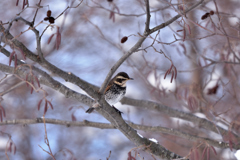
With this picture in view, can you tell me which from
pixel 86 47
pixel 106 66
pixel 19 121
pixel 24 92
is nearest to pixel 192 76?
pixel 106 66

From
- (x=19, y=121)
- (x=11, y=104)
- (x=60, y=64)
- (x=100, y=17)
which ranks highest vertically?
(x=100, y=17)

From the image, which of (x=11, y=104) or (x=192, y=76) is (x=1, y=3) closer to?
(x=11, y=104)

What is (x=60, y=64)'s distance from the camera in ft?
21.9

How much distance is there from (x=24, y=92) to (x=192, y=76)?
436cm

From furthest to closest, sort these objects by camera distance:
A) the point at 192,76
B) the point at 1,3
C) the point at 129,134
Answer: the point at 192,76, the point at 1,3, the point at 129,134

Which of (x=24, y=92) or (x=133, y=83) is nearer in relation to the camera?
(x=24, y=92)

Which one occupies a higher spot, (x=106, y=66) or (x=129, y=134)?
(x=106, y=66)

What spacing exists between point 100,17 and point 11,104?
10.9 feet

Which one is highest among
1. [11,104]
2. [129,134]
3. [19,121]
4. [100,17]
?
[100,17]

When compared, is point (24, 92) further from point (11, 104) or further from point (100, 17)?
point (100, 17)

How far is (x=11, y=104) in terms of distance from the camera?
688 centimetres

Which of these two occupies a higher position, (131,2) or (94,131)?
(131,2)

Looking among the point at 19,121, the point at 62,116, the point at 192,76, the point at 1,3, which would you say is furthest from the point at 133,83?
the point at 19,121

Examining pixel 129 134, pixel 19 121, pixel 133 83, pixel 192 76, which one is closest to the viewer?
pixel 129 134
